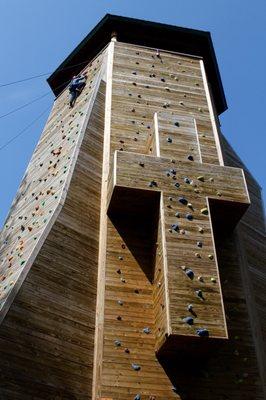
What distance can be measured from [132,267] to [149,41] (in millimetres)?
11009

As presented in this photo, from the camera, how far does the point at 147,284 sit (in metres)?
10.3

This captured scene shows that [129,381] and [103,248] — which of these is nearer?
[129,381]

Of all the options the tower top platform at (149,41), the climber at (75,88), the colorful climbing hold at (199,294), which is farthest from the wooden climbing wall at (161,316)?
the tower top platform at (149,41)

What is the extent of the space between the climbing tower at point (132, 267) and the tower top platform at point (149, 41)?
175 inches

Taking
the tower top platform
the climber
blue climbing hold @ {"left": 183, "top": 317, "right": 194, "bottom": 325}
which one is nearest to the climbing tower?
blue climbing hold @ {"left": 183, "top": 317, "right": 194, "bottom": 325}

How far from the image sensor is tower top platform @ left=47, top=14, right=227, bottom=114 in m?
18.6

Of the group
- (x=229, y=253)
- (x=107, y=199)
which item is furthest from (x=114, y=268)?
(x=229, y=253)

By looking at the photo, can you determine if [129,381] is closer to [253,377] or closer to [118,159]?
[253,377]

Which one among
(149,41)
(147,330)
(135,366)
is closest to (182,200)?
(147,330)

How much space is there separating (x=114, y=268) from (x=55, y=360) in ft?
7.79

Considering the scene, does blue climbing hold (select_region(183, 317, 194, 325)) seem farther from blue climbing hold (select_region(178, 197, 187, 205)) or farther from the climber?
the climber

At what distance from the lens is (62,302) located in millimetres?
9586

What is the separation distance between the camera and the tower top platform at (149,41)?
18.6 meters

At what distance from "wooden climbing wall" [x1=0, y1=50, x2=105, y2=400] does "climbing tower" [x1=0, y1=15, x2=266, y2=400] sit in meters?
0.02
